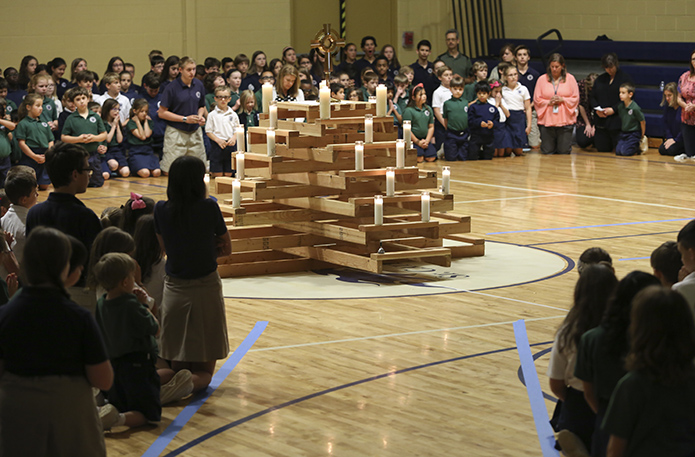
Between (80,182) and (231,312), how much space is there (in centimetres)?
216

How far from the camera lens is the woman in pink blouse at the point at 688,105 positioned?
15266 mm

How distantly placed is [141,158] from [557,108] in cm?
675

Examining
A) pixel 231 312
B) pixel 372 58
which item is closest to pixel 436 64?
pixel 372 58

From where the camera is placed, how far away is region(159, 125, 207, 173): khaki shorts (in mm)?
13938

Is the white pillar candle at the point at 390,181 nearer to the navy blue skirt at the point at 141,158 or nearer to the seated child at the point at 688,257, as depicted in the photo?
the seated child at the point at 688,257

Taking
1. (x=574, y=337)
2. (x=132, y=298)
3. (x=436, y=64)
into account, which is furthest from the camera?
(x=436, y=64)

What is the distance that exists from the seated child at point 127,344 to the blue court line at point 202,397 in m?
0.12

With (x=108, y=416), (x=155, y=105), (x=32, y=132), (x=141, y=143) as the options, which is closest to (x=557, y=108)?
(x=155, y=105)

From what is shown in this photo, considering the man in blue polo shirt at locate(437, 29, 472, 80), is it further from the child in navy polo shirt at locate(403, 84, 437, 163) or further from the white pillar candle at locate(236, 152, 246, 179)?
the white pillar candle at locate(236, 152, 246, 179)

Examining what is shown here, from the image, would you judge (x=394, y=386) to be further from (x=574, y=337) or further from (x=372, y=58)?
(x=372, y=58)

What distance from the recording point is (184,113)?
13.7m

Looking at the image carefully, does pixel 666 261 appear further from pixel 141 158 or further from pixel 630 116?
pixel 630 116

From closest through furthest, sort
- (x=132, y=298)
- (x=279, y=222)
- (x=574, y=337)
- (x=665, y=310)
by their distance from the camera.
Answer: (x=665, y=310) → (x=574, y=337) → (x=132, y=298) → (x=279, y=222)

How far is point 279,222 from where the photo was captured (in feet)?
26.7
